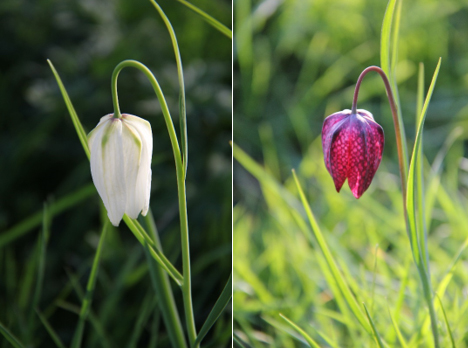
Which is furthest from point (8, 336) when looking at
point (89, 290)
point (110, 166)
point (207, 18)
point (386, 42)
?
point (386, 42)

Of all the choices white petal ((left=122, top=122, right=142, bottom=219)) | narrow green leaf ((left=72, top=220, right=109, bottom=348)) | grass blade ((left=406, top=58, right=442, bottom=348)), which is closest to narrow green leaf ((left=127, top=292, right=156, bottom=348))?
narrow green leaf ((left=72, top=220, right=109, bottom=348))

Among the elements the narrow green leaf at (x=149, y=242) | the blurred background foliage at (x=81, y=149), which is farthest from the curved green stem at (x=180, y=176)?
the blurred background foliage at (x=81, y=149)

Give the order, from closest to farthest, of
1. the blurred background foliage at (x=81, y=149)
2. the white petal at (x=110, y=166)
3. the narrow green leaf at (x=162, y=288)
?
the white petal at (x=110, y=166) < the narrow green leaf at (x=162, y=288) < the blurred background foliage at (x=81, y=149)

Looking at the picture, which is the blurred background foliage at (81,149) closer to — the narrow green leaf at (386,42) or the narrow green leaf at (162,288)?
the narrow green leaf at (162,288)

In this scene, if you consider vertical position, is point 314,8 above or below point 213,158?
above

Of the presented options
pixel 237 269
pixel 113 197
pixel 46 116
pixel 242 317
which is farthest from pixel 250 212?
pixel 113 197

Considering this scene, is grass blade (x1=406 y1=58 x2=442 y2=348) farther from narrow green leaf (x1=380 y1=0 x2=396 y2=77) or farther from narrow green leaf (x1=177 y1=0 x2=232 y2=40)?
narrow green leaf (x1=177 y1=0 x2=232 y2=40)

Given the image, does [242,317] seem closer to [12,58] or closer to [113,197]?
[113,197]
